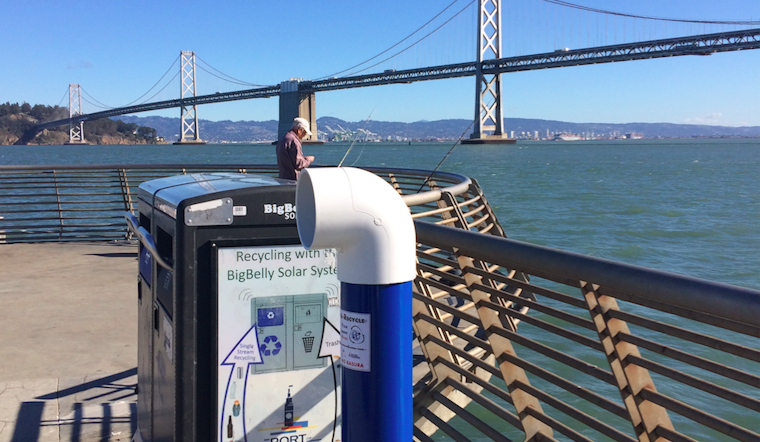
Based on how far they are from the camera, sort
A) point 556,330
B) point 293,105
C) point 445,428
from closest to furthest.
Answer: point 556,330 < point 445,428 < point 293,105

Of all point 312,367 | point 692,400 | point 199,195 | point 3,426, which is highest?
point 199,195

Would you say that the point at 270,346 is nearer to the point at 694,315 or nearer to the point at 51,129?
the point at 694,315

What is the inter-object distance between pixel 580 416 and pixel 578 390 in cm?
8

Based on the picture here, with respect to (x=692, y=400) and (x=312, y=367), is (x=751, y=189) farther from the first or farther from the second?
(x=312, y=367)

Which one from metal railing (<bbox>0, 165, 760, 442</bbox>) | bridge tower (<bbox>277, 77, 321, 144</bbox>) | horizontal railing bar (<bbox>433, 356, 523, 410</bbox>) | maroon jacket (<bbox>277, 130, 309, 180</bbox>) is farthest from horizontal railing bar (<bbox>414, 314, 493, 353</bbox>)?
bridge tower (<bbox>277, 77, 321, 144</bbox>)

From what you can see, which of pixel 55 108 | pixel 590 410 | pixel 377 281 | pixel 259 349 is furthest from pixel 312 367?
pixel 55 108

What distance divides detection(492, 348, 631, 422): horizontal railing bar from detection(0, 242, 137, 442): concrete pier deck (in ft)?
6.08

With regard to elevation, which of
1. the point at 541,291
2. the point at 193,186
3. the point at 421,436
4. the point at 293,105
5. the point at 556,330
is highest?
the point at 293,105

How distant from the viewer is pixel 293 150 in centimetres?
582

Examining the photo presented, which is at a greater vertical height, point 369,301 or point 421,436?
point 369,301

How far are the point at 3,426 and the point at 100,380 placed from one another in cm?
59

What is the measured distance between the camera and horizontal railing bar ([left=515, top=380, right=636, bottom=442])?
1812 millimetres

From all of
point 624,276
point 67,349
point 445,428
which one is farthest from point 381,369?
point 67,349

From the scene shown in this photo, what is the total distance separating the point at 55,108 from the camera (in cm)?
13550
